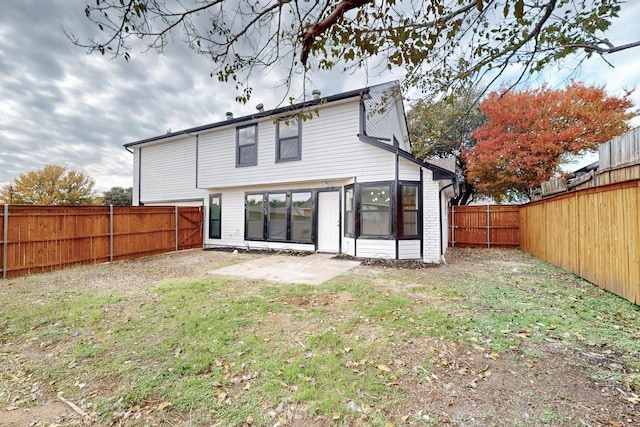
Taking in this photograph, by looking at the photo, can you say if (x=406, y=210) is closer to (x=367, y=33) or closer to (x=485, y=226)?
(x=367, y=33)

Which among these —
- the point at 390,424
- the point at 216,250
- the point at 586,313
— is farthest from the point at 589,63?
the point at 216,250

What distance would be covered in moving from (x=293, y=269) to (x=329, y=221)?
277 cm

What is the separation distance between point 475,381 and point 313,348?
1.50 metres

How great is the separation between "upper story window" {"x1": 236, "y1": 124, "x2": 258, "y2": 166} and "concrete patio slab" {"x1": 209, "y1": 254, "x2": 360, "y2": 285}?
402 cm

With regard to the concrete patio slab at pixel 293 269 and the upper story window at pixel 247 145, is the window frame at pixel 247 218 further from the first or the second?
the concrete patio slab at pixel 293 269

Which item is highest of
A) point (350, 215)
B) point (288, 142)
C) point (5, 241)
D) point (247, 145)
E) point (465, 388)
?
point (247, 145)

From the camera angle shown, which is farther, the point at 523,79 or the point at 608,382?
the point at 523,79

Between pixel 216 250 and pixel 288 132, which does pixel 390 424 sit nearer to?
pixel 288 132

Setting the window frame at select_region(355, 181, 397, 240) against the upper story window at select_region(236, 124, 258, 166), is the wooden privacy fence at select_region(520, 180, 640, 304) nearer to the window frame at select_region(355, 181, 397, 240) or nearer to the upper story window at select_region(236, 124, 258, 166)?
the window frame at select_region(355, 181, 397, 240)

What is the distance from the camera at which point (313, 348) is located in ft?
8.98

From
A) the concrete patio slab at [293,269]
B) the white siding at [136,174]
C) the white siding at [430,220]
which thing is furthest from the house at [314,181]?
the concrete patio slab at [293,269]

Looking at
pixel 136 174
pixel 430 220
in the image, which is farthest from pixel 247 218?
pixel 136 174

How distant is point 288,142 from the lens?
9.27 meters

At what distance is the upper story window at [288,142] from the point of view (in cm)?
908
